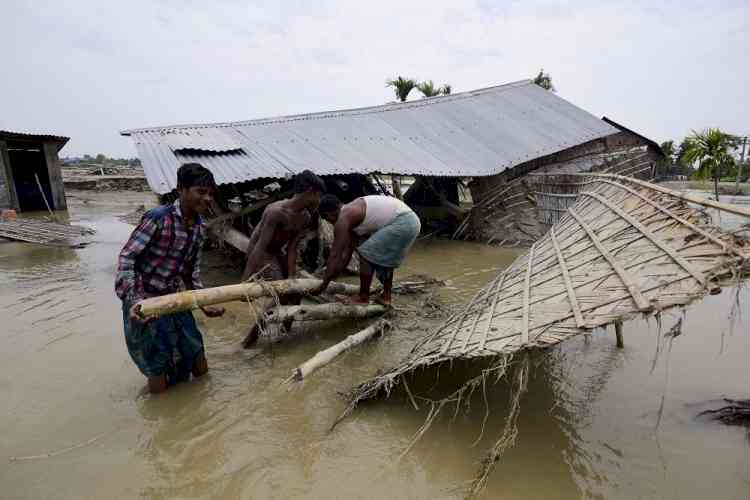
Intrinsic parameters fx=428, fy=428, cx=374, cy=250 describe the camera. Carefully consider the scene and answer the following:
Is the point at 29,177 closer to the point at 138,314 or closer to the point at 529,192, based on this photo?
the point at 529,192

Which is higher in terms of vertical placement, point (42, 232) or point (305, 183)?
point (305, 183)

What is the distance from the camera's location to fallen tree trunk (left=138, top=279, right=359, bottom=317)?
2.41m

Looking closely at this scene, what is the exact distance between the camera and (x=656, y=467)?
2279 millimetres

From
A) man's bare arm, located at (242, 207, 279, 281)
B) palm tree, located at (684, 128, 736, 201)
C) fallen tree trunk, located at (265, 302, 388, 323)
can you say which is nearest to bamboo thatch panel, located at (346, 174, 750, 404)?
fallen tree trunk, located at (265, 302, 388, 323)

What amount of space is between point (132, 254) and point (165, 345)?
72 cm

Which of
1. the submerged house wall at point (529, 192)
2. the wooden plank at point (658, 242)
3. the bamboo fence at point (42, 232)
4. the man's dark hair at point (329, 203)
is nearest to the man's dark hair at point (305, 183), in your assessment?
the man's dark hair at point (329, 203)

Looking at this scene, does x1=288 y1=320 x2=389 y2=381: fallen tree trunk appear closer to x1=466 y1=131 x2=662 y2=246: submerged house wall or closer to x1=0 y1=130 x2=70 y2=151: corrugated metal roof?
x1=466 y1=131 x2=662 y2=246: submerged house wall

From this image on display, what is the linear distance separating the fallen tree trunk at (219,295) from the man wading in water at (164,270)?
8 centimetres

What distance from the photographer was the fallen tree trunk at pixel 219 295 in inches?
95.0

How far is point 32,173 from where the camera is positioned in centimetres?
1449

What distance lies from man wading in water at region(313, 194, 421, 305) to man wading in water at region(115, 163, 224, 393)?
Answer: 4.05 feet

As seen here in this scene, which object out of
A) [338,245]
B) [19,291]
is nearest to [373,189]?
[338,245]

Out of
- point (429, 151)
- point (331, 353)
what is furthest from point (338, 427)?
point (429, 151)

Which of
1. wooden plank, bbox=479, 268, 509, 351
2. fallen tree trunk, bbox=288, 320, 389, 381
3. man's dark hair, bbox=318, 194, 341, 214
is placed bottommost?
fallen tree trunk, bbox=288, 320, 389, 381
